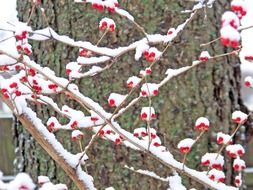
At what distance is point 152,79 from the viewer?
1486 mm

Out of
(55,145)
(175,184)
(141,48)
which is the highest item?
(141,48)

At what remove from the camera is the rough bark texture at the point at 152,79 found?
4.86 feet

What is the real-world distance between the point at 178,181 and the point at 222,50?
1.62 feet

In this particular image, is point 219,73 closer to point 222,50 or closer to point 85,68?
point 222,50

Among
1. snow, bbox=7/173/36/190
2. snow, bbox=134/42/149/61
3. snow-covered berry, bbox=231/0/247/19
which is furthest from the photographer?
snow, bbox=134/42/149/61

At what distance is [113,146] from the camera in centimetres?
151

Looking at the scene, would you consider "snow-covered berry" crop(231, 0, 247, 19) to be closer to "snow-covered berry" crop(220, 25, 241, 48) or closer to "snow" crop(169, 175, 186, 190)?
"snow-covered berry" crop(220, 25, 241, 48)

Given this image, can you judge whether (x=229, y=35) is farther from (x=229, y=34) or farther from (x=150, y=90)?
(x=150, y=90)

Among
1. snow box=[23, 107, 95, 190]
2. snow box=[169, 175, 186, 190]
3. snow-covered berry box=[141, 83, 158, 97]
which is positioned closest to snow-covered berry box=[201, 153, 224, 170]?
snow box=[169, 175, 186, 190]

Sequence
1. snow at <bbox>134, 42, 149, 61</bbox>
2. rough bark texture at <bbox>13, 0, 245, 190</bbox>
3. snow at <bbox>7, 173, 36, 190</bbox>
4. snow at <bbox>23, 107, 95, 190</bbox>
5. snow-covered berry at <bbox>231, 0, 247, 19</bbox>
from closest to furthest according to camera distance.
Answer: snow at <bbox>7, 173, 36, 190</bbox>, snow-covered berry at <bbox>231, 0, 247, 19</bbox>, snow at <bbox>23, 107, 95, 190</bbox>, snow at <bbox>134, 42, 149, 61</bbox>, rough bark texture at <bbox>13, 0, 245, 190</bbox>

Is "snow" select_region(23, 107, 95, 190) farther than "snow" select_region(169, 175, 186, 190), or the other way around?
"snow" select_region(169, 175, 186, 190)

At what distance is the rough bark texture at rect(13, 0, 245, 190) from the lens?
1.48m

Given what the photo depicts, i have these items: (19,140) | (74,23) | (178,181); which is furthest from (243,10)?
(19,140)

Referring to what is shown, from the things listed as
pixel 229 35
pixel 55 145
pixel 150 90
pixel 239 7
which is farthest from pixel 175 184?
pixel 229 35
